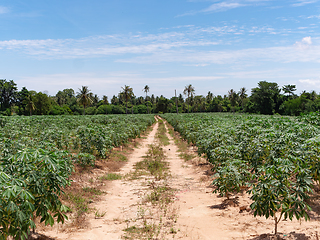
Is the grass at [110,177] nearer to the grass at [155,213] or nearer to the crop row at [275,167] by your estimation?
the grass at [155,213]

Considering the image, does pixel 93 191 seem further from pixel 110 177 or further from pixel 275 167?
pixel 275 167

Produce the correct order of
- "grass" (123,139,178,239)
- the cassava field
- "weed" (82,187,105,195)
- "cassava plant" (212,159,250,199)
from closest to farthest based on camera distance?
1. the cassava field
2. "grass" (123,139,178,239)
3. "cassava plant" (212,159,250,199)
4. "weed" (82,187,105,195)

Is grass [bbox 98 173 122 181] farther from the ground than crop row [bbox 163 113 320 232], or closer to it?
closer to it

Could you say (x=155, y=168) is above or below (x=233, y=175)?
below

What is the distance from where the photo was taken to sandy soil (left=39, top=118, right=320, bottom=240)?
5.21 m

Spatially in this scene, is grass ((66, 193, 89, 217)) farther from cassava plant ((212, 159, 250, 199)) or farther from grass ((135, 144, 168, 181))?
cassava plant ((212, 159, 250, 199))

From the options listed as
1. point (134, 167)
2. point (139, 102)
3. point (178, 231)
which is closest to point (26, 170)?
point (178, 231)

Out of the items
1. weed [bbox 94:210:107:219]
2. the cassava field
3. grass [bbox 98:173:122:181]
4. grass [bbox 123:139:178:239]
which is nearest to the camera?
the cassava field

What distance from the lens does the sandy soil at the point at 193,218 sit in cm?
521

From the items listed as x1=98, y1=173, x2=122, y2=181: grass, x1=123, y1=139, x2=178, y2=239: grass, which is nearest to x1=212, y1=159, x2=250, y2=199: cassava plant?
x1=123, y1=139, x2=178, y2=239: grass

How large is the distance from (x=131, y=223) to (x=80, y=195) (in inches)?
103

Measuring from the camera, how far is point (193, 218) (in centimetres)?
645

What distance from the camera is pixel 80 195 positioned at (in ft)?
26.0

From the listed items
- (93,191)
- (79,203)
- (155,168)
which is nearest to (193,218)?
(79,203)
